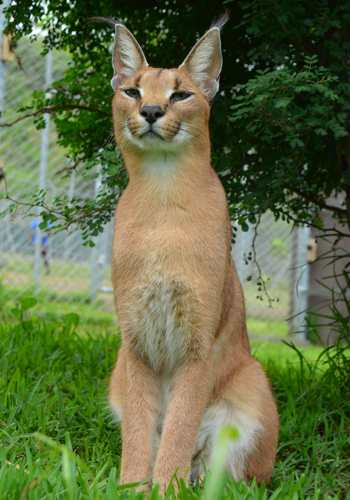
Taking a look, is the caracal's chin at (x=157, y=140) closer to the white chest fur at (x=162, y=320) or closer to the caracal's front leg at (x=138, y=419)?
the white chest fur at (x=162, y=320)

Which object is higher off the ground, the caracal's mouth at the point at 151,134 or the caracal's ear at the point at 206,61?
the caracal's ear at the point at 206,61

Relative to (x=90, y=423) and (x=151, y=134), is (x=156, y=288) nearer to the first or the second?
(x=151, y=134)

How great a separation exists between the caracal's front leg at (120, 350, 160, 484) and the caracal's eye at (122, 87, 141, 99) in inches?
35.4

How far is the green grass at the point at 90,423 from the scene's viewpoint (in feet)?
8.06

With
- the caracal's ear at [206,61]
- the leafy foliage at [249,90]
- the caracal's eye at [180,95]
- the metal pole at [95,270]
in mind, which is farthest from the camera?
the metal pole at [95,270]

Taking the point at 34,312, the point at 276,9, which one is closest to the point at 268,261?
the point at 34,312

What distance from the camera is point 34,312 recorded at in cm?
723

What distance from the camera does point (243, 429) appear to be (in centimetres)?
294

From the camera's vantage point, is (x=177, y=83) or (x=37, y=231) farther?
(x=37, y=231)

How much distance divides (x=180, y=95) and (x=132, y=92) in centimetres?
18

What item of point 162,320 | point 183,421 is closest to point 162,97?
point 162,320

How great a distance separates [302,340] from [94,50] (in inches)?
184

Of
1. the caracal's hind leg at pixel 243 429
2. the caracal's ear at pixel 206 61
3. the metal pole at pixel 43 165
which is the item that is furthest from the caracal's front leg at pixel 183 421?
the metal pole at pixel 43 165

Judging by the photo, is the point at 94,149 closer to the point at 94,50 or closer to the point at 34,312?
the point at 94,50
